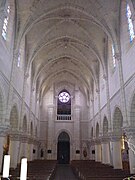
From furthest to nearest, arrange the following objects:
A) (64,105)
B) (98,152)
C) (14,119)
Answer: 1. (64,105)
2. (98,152)
3. (14,119)

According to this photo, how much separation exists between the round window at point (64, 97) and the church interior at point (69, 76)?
20 centimetres

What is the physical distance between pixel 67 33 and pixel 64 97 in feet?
53.2

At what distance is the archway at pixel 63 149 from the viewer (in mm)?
34625

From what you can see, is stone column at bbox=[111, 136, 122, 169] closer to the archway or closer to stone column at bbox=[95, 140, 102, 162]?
stone column at bbox=[95, 140, 102, 162]

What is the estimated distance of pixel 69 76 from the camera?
118 ft

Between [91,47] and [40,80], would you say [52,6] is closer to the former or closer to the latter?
[91,47]

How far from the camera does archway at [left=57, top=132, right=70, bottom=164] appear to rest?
34625 mm

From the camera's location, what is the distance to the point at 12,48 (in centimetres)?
1706

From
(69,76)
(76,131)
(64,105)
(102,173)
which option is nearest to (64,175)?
(102,173)

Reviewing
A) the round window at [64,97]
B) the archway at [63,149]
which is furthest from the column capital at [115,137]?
the round window at [64,97]

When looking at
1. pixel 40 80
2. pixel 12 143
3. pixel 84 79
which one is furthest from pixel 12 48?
pixel 84 79

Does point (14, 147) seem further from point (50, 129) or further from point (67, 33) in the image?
point (50, 129)

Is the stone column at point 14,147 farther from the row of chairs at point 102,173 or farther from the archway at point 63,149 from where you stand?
the archway at point 63,149

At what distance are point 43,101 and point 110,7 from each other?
2334 cm
